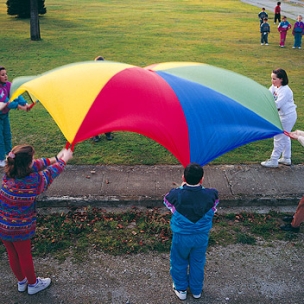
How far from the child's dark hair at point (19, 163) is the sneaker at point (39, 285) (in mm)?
1386

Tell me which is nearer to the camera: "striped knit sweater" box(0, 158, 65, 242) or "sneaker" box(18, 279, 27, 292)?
"striped knit sweater" box(0, 158, 65, 242)

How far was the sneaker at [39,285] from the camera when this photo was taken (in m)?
4.39

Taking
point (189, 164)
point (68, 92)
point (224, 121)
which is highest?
point (68, 92)

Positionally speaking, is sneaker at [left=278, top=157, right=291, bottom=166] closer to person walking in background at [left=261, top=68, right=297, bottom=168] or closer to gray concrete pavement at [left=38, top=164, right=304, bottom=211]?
gray concrete pavement at [left=38, top=164, right=304, bottom=211]

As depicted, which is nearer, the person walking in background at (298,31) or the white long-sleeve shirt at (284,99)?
the white long-sleeve shirt at (284,99)

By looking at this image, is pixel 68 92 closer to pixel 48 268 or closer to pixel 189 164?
pixel 189 164

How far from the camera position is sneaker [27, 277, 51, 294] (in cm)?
439

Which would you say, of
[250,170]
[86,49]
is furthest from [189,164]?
[86,49]

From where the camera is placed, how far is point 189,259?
428 centimetres

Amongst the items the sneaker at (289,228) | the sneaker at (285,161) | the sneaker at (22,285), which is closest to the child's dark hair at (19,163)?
the sneaker at (22,285)

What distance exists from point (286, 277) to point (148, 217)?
2.09 meters

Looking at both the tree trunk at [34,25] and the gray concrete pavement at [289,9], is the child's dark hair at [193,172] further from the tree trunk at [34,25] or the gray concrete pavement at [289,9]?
the gray concrete pavement at [289,9]

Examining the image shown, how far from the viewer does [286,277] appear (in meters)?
4.76

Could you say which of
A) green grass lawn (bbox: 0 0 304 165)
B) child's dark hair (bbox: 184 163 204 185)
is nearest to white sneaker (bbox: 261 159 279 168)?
green grass lawn (bbox: 0 0 304 165)
